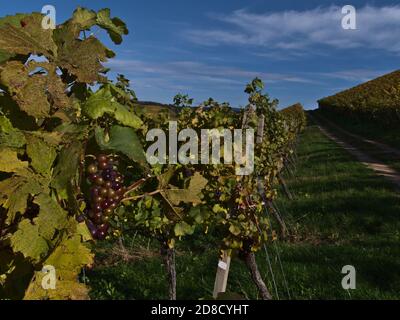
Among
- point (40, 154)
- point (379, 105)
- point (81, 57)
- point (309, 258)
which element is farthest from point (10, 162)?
point (379, 105)

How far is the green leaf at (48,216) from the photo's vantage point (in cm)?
202

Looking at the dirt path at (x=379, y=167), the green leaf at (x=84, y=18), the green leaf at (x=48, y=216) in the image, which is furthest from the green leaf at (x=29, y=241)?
the dirt path at (x=379, y=167)

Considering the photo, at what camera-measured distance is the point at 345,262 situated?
Answer: 325 inches

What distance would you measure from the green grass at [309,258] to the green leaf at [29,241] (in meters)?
5.16

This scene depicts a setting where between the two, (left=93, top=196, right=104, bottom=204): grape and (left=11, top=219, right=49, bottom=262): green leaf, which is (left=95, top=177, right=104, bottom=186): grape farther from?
(left=11, top=219, right=49, bottom=262): green leaf

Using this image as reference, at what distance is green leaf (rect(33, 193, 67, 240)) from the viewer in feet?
6.62

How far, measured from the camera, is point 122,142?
2.22 meters

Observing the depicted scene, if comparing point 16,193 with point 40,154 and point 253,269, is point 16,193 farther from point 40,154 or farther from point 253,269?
point 253,269

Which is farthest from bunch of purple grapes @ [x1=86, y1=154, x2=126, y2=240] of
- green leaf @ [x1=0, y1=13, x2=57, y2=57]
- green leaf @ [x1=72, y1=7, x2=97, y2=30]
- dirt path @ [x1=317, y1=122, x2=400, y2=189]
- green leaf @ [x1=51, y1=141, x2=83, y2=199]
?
dirt path @ [x1=317, y1=122, x2=400, y2=189]

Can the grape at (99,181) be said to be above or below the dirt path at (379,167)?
above

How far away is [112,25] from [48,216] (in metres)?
1.03

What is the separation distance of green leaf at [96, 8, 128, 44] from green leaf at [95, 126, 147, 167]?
571 mm

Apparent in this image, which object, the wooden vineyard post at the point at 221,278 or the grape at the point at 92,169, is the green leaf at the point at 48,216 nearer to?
the grape at the point at 92,169

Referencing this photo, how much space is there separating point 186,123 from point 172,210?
3.85m
